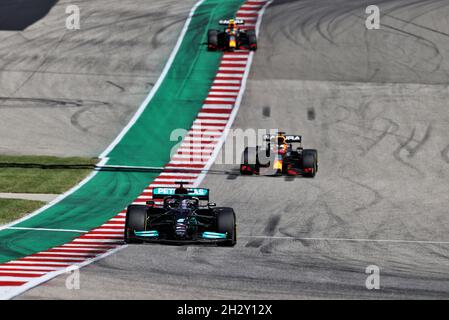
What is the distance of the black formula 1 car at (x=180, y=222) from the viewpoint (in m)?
25.4

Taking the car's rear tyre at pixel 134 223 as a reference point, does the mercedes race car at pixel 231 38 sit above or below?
above

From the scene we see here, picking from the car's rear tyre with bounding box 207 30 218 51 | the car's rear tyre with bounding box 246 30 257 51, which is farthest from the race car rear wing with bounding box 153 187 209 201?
the car's rear tyre with bounding box 246 30 257 51

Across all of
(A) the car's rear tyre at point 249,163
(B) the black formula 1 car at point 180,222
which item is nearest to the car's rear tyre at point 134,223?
(B) the black formula 1 car at point 180,222

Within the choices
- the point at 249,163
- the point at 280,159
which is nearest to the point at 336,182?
the point at 280,159

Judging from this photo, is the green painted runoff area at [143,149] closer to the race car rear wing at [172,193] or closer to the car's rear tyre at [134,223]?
the car's rear tyre at [134,223]

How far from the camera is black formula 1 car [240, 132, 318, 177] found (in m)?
36.2

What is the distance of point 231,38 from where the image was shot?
167 ft

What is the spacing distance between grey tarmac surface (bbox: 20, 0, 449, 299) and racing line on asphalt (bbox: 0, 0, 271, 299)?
1.87 ft

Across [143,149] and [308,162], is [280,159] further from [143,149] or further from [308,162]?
[143,149]

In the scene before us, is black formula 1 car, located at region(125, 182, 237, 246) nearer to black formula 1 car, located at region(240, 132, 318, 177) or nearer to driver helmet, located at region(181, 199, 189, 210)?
driver helmet, located at region(181, 199, 189, 210)

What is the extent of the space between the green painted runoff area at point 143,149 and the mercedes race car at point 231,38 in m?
0.60

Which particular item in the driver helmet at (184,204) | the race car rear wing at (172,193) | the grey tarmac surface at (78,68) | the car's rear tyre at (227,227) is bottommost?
the car's rear tyre at (227,227)

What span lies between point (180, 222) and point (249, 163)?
11.2 meters
